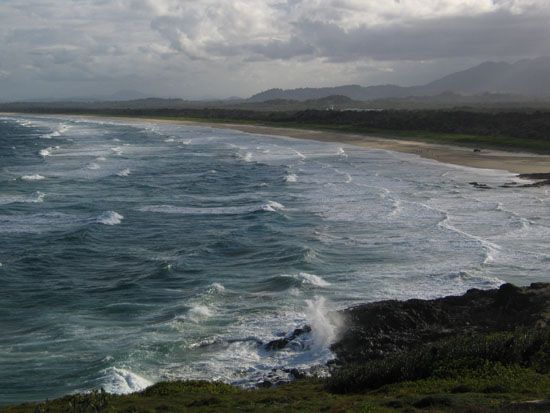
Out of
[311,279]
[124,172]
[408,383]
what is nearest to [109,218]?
[311,279]

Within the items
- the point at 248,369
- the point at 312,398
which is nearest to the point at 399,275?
the point at 248,369

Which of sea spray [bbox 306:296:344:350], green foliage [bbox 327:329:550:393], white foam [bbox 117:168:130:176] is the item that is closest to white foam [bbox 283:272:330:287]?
sea spray [bbox 306:296:344:350]

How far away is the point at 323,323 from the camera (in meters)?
17.9

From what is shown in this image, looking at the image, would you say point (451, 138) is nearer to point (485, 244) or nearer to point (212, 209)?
point (212, 209)

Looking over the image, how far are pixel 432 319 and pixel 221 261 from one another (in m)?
9.92

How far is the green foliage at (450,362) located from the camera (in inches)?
516

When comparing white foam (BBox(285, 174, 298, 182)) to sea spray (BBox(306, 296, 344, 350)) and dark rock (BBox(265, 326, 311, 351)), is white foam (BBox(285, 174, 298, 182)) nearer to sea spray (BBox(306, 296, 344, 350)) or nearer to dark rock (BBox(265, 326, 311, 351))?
sea spray (BBox(306, 296, 344, 350))

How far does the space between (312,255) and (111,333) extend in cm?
934

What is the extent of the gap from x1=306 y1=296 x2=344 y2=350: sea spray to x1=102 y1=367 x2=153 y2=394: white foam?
421 cm

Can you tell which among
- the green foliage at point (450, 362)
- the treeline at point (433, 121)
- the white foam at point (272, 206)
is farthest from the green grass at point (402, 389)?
the treeline at point (433, 121)

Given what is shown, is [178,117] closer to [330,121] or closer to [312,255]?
[330,121]

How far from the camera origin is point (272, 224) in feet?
104

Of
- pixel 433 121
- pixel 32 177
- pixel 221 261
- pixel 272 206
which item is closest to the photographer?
pixel 221 261

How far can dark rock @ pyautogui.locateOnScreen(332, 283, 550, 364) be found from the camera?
16594 mm
